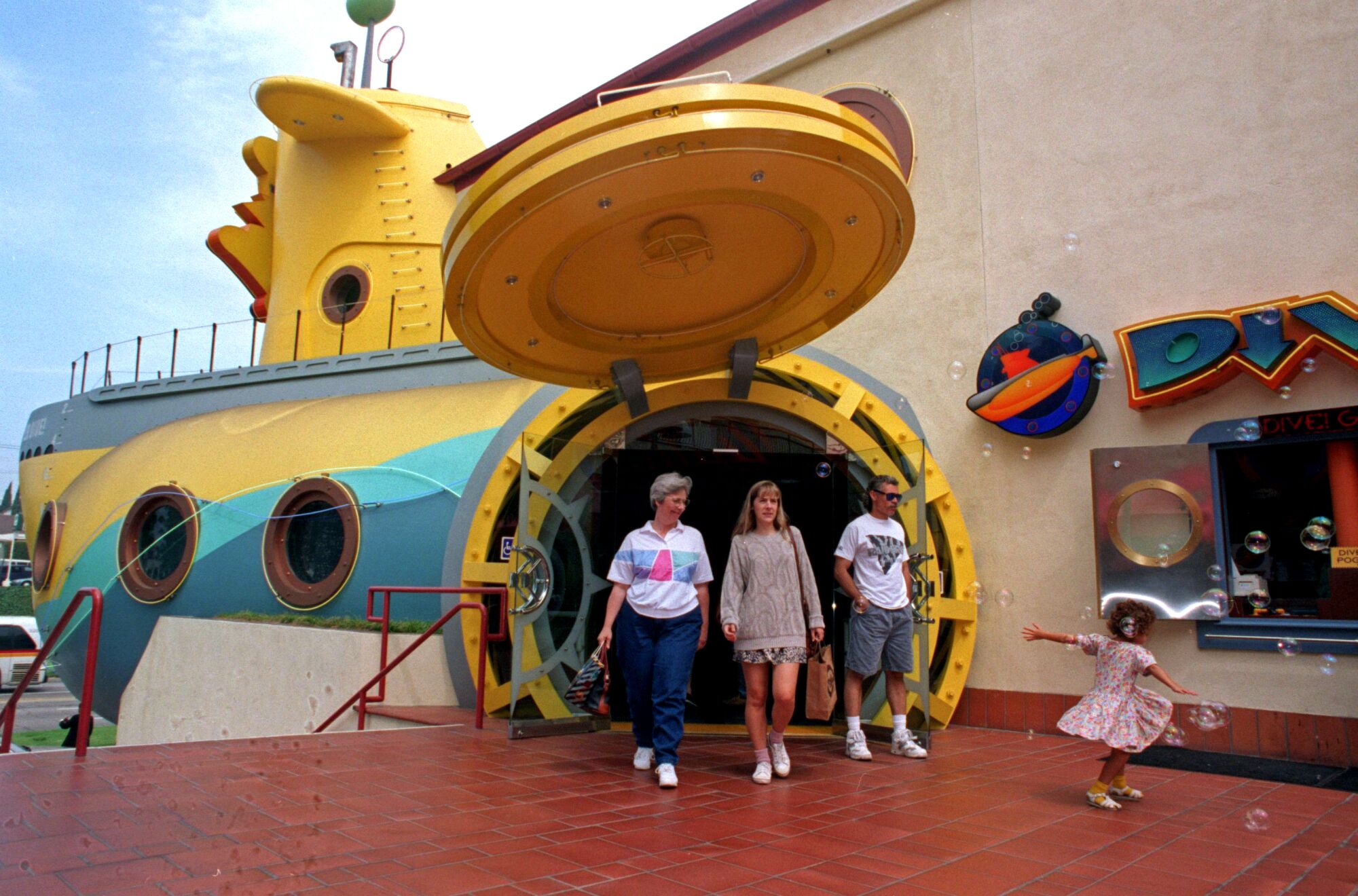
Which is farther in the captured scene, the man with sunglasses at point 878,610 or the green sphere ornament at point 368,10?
the green sphere ornament at point 368,10

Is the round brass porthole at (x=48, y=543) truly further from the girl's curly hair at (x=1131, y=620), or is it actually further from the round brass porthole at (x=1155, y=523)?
the girl's curly hair at (x=1131, y=620)

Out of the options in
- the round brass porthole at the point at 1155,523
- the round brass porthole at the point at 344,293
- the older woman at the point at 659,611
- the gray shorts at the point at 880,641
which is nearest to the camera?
→ the older woman at the point at 659,611

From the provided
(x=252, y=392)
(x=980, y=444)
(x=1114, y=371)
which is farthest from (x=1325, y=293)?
(x=252, y=392)

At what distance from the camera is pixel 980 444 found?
285 inches

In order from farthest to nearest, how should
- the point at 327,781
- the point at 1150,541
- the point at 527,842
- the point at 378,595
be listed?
1. the point at 378,595
2. the point at 1150,541
3. the point at 327,781
4. the point at 527,842

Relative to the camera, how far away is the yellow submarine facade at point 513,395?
4711mm

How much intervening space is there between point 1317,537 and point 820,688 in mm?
3125

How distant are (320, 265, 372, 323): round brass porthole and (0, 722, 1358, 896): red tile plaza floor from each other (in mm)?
8687

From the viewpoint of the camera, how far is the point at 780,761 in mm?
5020

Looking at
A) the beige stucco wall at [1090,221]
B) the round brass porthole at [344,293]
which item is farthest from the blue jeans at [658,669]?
the round brass porthole at [344,293]

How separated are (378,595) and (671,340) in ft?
16.3

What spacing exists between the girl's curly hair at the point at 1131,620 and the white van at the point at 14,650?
2441 centimetres

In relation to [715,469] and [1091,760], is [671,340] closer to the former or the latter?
[715,469]

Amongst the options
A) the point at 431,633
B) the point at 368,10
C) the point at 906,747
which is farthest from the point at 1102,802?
the point at 368,10
